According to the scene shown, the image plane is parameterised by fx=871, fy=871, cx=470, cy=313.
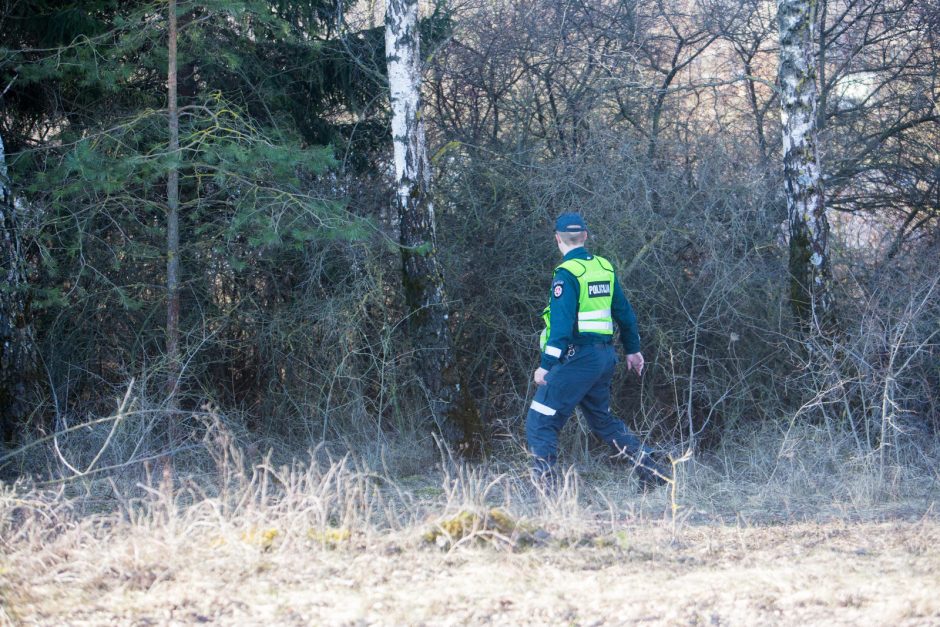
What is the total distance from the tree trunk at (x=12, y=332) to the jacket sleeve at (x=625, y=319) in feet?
15.5

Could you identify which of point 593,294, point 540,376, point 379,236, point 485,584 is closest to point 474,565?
point 485,584

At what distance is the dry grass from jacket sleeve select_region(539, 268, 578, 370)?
93 cm

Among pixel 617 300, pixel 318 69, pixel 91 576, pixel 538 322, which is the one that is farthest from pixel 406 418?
pixel 91 576

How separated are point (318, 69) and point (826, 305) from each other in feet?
17.1

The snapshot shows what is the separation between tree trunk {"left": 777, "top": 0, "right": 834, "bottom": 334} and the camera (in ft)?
23.1

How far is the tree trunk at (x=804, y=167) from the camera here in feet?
23.1

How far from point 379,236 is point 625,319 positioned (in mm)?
2602

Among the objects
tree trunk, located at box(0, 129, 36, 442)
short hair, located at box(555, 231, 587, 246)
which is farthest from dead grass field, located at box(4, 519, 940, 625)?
tree trunk, located at box(0, 129, 36, 442)

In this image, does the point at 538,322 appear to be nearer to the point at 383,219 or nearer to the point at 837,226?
the point at 383,219

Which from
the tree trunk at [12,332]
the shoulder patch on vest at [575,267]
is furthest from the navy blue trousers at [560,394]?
the tree trunk at [12,332]

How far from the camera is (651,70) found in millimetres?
10125

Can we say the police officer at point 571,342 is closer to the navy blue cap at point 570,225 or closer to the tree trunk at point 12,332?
the navy blue cap at point 570,225

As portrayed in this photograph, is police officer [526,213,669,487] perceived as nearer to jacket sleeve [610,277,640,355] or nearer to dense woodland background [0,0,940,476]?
jacket sleeve [610,277,640,355]

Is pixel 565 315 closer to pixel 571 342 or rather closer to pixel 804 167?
pixel 571 342
